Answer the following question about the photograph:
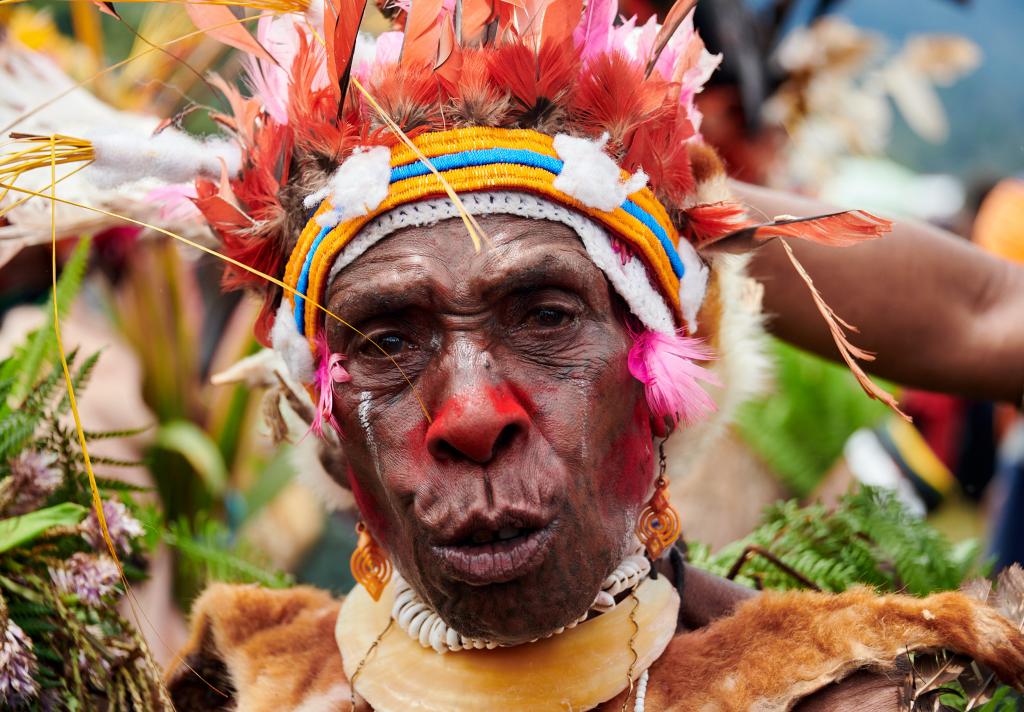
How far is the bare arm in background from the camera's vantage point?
279cm

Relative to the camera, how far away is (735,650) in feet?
7.02

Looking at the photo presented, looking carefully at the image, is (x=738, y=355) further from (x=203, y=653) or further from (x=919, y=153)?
(x=919, y=153)

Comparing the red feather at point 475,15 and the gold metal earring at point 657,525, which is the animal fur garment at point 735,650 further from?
the red feather at point 475,15

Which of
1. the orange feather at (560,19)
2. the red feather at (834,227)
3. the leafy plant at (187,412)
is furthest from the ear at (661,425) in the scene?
the leafy plant at (187,412)

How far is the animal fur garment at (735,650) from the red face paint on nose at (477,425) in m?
0.58

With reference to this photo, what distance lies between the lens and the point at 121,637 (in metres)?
2.42

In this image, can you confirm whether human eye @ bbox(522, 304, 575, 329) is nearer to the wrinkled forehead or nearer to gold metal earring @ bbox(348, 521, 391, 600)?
the wrinkled forehead

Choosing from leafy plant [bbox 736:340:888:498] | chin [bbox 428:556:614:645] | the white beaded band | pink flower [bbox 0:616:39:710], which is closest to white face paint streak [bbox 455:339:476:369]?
the white beaded band

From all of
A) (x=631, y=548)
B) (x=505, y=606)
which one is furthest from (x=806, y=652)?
(x=505, y=606)

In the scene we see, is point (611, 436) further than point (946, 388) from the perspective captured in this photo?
No

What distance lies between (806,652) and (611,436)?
50cm

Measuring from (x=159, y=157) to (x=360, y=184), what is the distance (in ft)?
1.78

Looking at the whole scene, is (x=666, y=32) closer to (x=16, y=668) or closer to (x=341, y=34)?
(x=341, y=34)

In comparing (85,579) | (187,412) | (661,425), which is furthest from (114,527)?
(187,412)
